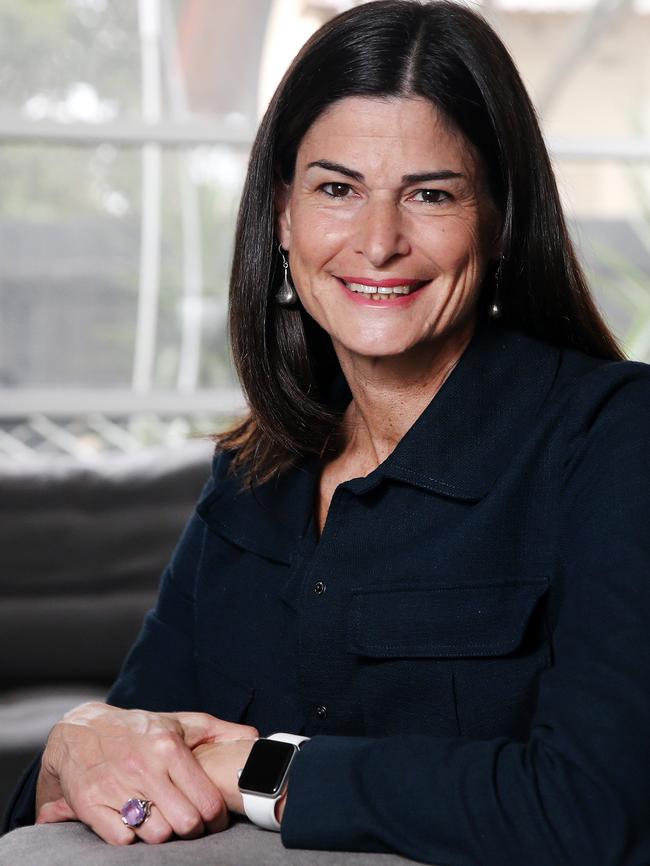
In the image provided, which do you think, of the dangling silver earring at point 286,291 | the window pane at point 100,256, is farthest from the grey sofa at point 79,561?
the dangling silver earring at point 286,291

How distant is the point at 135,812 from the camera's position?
1.27 meters

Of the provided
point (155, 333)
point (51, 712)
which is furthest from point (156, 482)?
point (155, 333)

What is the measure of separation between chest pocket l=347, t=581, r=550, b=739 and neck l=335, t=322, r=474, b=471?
276 mm

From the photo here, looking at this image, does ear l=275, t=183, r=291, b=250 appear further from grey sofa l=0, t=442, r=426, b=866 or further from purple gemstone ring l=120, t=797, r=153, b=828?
grey sofa l=0, t=442, r=426, b=866

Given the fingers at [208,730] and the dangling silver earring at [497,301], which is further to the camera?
the dangling silver earring at [497,301]

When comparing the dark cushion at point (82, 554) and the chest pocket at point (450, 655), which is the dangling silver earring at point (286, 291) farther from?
the dark cushion at point (82, 554)

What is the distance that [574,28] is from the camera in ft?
12.4

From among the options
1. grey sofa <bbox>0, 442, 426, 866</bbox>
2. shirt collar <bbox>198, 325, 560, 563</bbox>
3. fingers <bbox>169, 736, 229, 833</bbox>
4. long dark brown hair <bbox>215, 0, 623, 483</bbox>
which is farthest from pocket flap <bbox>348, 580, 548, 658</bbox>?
grey sofa <bbox>0, 442, 426, 866</bbox>

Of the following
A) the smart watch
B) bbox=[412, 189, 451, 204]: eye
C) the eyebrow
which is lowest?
the smart watch

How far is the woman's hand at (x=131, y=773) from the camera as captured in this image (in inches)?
49.8

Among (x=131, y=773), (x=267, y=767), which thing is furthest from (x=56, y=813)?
(x=267, y=767)

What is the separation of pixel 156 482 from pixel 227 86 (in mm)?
1415

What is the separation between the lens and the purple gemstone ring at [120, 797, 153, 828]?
126 centimetres

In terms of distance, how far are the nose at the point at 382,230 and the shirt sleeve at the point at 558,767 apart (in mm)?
393
